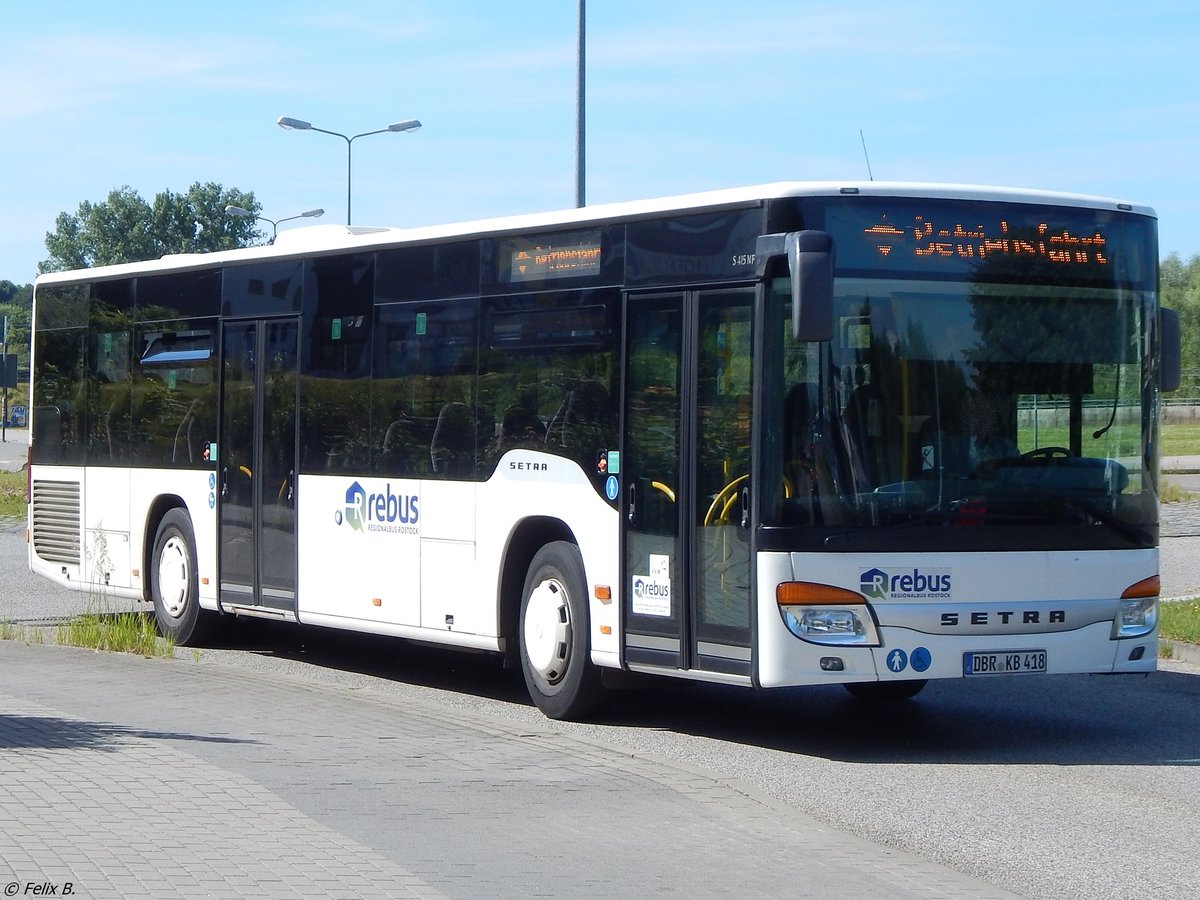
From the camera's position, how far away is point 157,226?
134 m

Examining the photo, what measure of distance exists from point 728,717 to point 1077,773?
9.07 ft

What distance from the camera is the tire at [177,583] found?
15742 millimetres

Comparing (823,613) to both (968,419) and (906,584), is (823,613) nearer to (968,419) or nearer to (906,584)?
(906,584)

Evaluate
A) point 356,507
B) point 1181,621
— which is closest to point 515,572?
point 356,507

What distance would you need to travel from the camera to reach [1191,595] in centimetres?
1862

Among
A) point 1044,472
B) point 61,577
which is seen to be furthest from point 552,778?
point 61,577

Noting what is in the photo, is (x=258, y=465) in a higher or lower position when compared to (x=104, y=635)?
higher

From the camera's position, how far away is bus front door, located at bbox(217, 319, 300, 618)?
14469 millimetres

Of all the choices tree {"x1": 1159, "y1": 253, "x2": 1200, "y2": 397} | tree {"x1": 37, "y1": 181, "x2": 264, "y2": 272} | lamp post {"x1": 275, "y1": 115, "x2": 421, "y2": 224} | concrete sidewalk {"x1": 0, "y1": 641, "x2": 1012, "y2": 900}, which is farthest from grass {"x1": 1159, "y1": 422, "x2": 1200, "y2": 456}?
tree {"x1": 37, "y1": 181, "x2": 264, "y2": 272}

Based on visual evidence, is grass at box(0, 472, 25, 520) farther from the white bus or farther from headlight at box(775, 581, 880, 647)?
headlight at box(775, 581, 880, 647)

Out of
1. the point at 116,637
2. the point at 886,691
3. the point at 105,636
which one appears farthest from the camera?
the point at 105,636

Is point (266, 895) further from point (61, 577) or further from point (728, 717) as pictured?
point (61, 577)

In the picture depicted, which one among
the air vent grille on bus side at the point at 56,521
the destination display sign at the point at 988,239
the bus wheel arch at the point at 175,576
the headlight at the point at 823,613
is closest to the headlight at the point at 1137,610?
the headlight at the point at 823,613

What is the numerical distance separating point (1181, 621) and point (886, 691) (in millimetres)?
4392
